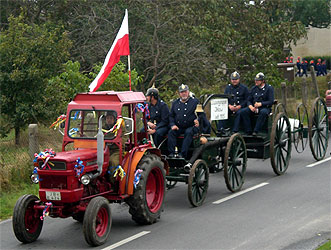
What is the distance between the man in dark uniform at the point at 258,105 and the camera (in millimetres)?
13961

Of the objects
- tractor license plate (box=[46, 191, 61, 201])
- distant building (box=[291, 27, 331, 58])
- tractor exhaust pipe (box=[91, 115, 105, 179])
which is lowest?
tractor license plate (box=[46, 191, 61, 201])

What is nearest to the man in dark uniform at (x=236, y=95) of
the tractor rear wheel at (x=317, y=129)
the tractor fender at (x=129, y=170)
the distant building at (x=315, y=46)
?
the tractor rear wheel at (x=317, y=129)

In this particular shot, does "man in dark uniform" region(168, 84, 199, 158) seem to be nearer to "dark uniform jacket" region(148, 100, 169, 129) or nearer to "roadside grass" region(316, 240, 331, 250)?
"dark uniform jacket" region(148, 100, 169, 129)

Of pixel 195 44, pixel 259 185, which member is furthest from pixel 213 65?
pixel 259 185

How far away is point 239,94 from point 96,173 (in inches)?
234

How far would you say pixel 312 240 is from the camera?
30.8ft

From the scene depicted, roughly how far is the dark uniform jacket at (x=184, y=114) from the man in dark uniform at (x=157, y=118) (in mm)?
162

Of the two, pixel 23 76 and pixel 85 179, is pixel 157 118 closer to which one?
pixel 85 179

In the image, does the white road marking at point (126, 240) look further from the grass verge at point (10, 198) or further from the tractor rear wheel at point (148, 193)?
the grass verge at point (10, 198)

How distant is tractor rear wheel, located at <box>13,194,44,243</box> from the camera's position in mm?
8922

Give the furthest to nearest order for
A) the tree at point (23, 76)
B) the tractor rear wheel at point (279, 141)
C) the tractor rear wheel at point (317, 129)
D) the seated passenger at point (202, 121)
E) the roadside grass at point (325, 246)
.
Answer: the tree at point (23, 76) → the tractor rear wheel at point (317, 129) → the tractor rear wheel at point (279, 141) → the seated passenger at point (202, 121) → the roadside grass at point (325, 246)

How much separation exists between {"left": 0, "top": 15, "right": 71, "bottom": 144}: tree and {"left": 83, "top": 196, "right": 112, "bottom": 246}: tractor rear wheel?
28.1 ft

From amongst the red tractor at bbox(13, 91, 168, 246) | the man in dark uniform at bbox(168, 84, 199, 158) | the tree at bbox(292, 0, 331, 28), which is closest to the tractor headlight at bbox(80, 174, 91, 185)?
the red tractor at bbox(13, 91, 168, 246)

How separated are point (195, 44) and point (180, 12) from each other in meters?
1.40
